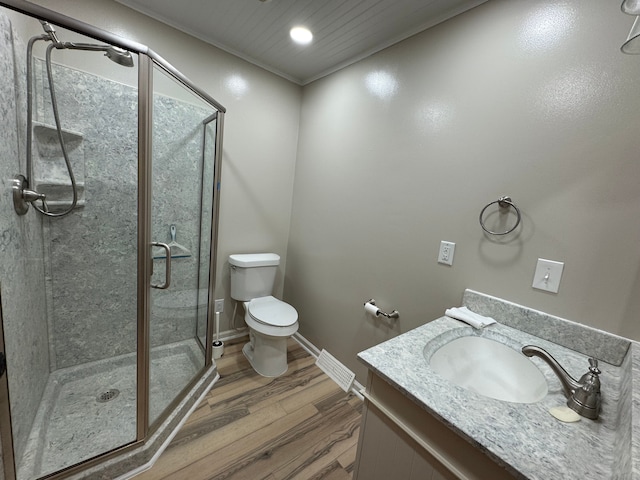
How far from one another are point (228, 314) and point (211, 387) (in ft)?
2.17

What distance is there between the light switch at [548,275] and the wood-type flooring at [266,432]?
129 centimetres

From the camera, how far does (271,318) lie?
1907 millimetres

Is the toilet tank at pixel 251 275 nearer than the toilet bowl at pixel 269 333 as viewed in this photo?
No

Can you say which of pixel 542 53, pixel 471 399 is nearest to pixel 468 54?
pixel 542 53

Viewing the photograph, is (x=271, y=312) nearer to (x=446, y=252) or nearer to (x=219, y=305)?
(x=219, y=305)

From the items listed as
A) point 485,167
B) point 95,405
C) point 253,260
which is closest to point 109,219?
point 253,260

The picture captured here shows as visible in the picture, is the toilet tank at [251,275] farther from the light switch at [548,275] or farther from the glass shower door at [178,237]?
the light switch at [548,275]

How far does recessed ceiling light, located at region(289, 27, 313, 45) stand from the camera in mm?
1651

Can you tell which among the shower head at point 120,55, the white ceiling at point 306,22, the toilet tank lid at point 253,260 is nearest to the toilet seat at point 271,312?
the toilet tank lid at point 253,260

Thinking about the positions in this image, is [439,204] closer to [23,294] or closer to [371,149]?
[371,149]

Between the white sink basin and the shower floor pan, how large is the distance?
149 cm

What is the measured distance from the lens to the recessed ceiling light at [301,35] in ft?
5.42

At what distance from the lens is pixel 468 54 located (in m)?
1.31

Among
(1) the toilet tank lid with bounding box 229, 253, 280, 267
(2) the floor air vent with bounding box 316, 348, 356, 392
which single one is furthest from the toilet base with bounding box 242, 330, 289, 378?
(1) the toilet tank lid with bounding box 229, 253, 280, 267
